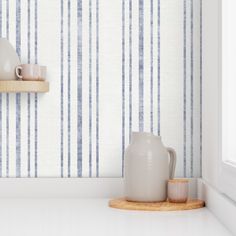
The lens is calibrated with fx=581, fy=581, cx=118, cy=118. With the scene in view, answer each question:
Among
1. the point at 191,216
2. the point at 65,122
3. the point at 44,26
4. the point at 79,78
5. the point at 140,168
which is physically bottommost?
the point at 191,216

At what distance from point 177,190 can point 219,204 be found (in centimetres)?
26

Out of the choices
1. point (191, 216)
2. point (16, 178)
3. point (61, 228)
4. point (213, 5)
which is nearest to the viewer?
point (61, 228)

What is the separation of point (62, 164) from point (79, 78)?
0.31m

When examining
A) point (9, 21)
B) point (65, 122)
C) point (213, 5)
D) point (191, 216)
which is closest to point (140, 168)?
point (191, 216)

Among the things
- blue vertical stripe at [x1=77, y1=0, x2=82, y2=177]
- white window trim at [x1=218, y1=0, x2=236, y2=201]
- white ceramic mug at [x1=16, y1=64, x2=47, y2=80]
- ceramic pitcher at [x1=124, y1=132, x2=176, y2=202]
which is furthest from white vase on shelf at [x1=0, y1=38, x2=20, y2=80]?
white window trim at [x1=218, y1=0, x2=236, y2=201]

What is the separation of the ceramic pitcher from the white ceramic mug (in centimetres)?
39

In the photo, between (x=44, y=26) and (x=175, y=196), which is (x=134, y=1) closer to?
(x=44, y=26)

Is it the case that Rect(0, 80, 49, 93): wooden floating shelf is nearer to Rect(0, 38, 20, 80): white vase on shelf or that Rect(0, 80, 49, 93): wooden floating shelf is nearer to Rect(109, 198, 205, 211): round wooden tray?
Rect(0, 38, 20, 80): white vase on shelf

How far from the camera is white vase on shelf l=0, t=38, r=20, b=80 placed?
1933 millimetres

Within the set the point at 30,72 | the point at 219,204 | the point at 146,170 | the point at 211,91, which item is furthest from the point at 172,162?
the point at 30,72

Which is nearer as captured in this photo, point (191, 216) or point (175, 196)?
point (191, 216)

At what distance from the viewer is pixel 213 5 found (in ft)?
5.79

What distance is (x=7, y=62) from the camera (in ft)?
6.35

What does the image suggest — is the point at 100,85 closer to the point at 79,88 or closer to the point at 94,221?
the point at 79,88
